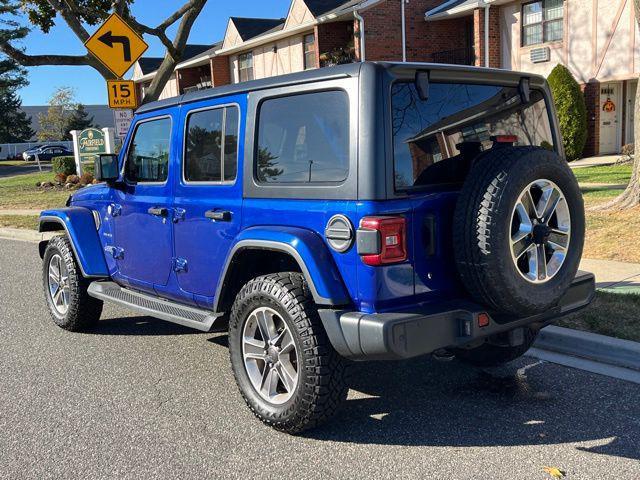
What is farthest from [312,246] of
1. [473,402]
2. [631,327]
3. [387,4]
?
[387,4]

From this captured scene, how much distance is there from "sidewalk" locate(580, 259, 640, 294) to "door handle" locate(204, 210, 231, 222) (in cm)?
392

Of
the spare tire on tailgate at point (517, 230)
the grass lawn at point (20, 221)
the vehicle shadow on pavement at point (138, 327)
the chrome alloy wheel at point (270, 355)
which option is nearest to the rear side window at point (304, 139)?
the spare tire on tailgate at point (517, 230)

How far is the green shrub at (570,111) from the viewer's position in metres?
19.9

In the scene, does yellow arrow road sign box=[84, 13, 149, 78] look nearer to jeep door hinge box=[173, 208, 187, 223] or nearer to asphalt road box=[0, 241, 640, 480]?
asphalt road box=[0, 241, 640, 480]

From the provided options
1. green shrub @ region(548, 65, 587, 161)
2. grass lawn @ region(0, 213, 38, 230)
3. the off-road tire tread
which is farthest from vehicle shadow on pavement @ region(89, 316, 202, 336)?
green shrub @ region(548, 65, 587, 161)

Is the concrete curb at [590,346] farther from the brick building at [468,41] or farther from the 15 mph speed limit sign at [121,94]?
the brick building at [468,41]

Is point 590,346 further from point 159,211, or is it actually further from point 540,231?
point 159,211

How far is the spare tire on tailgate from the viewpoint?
3.51 m

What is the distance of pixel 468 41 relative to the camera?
26.1m

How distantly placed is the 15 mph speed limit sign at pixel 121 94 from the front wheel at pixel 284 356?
7610 millimetres

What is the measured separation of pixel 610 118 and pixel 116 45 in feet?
52.4

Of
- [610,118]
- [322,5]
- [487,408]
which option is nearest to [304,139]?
[487,408]

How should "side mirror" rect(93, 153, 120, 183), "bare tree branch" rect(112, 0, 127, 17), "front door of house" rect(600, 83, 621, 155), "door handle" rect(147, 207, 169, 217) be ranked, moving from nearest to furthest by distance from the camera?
1. "door handle" rect(147, 207, 169, 217)
2. "side mirror" rect(93, 153, 120, 183)
3. "bare tree branch" rect(112, 0, 127, 17)
4. "front door of house" rect(600, 83, 621, 155)

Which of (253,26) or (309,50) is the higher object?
(253,26)
